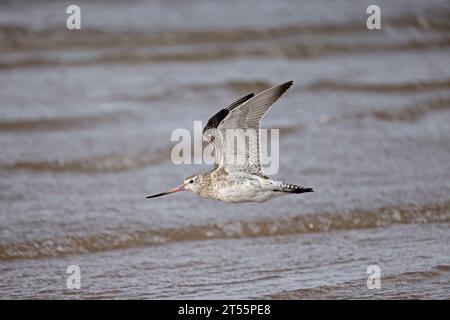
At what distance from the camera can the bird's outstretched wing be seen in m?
5.90

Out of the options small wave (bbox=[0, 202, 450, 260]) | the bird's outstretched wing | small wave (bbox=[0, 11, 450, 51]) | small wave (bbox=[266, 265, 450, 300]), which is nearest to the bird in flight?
the bird's outstretched wing

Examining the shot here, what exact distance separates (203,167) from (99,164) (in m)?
0.91

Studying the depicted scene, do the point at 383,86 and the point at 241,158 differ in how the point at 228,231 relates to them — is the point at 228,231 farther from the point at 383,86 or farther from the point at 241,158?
the point at 383,86

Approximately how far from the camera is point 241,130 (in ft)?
19.9

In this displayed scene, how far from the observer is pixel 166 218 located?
6816 millimetres

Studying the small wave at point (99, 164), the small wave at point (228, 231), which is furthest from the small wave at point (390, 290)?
the small wave at point (99, 164)

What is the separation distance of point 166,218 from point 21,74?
4791 millimetres

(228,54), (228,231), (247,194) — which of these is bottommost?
(228,231)

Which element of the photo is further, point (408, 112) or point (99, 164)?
point (408, 112)

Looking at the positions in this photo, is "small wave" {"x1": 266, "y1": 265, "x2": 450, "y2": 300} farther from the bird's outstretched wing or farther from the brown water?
the bird's outstretched wing

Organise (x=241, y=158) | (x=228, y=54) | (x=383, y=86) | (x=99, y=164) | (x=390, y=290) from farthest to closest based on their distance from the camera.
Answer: (x=228, y=54)
(x=383, y=86)
(x=99, y=164)
(x=241, y=158)
(x=390, y=290)

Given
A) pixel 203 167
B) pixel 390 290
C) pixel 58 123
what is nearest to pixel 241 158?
pixel 390 290
